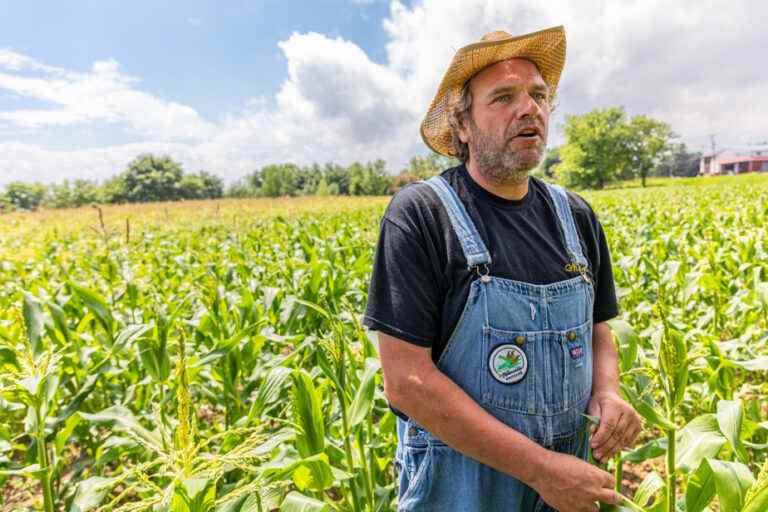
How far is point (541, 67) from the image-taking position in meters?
1.78

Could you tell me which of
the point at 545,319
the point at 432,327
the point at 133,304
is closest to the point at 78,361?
the point at 133,304

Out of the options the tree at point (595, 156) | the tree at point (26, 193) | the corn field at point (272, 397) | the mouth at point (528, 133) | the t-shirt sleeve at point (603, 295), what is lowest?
the corn field at point (272, 397)

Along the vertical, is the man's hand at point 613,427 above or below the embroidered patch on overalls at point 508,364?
below

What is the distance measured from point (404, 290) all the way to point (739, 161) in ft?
332

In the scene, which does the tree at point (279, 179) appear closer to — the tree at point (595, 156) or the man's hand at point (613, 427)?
the tree at point (595, 156)

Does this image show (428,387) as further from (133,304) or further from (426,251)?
(133,304)

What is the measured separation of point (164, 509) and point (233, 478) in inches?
49.7

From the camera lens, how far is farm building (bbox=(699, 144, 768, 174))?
78.5 m

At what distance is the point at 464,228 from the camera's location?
1.34m

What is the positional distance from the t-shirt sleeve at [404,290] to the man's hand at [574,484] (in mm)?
425

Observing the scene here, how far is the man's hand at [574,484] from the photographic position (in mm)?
1165

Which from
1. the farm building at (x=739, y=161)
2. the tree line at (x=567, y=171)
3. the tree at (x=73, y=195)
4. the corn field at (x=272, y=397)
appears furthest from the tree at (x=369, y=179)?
the farm building at (x=739, y=161)

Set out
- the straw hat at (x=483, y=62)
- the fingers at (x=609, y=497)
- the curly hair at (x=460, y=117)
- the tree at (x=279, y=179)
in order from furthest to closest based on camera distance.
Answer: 1. the tree at (x=279, y=179)
2. the curly hair at (x=460, y=117)
3. the straw hat at (x=483, y=62)
4. the fingers at (x=609, y=497)

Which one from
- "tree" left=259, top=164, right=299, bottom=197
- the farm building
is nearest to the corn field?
"tree" left=259, top=164, right=299, bottom=197
